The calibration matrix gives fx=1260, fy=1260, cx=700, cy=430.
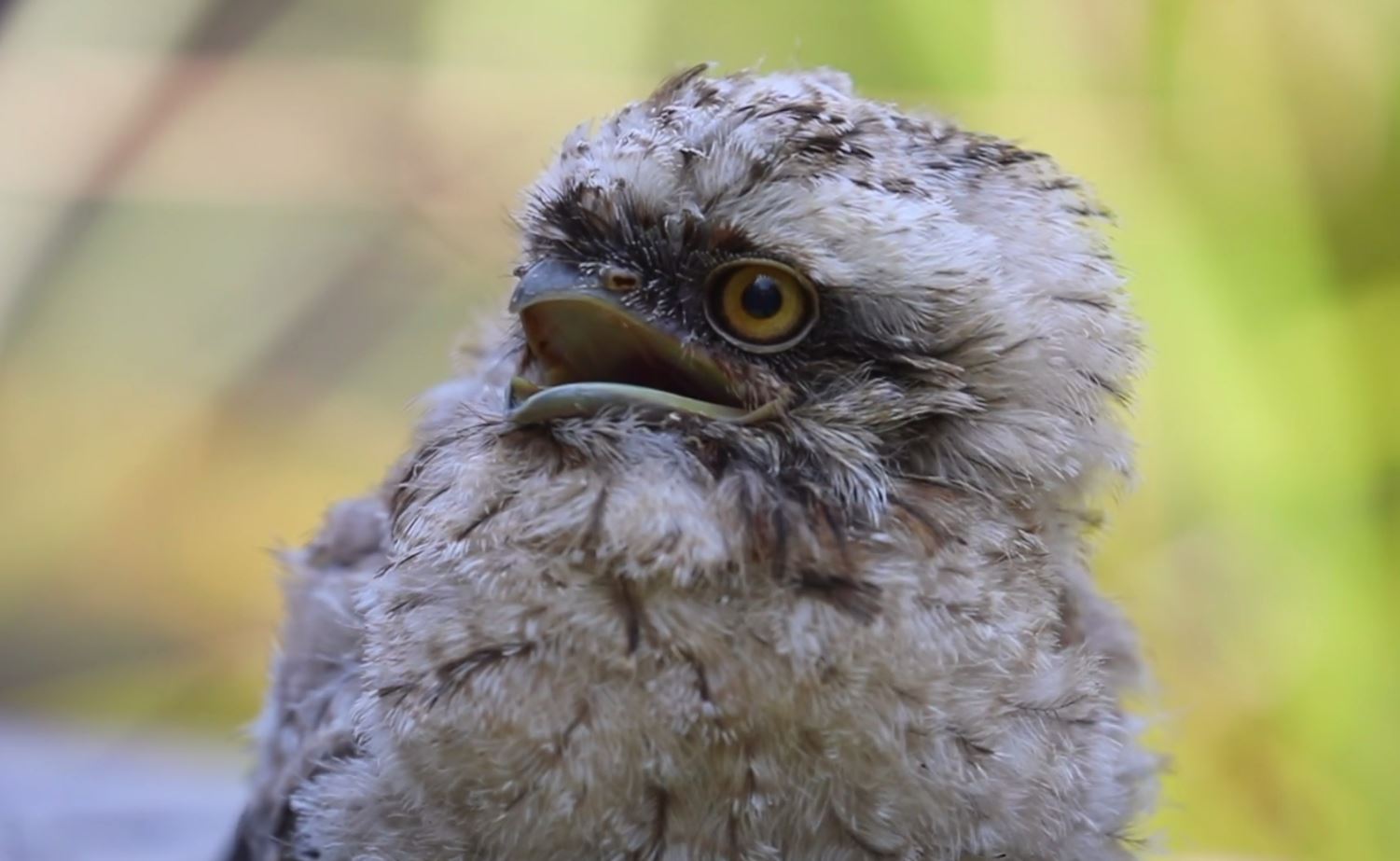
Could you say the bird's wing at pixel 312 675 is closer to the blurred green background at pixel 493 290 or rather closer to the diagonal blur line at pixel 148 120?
the blurred green background at pixel 493 290

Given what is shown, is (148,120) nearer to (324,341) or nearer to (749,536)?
(324,341)

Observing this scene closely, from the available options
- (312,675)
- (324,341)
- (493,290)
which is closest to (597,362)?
(312,675)

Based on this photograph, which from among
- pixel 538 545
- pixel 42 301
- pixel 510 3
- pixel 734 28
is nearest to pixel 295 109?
pixel 510 3

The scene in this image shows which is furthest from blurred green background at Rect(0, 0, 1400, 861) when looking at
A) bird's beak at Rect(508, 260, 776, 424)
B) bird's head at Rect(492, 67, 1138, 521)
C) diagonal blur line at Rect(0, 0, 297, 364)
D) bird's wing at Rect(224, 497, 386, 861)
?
bird's beak at Rect(508, 260, 776, 424)

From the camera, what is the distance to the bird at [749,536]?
2.04 ft

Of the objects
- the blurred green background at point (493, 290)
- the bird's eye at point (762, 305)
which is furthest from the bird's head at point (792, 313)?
the blurred green background at point (493, 290)

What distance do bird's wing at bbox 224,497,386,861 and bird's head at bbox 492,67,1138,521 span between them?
0.96 ft

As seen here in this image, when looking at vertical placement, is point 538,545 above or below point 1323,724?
above

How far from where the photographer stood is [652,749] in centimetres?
63

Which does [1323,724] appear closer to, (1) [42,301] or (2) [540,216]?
(2) [540,216]

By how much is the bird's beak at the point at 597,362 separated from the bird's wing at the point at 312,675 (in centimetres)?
26

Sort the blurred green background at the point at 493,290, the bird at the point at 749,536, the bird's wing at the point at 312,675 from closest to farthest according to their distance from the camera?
1. the bird at the point at 749,536
2. the bird's wing at the point at 312,675
3. the blurred green background at the point at 493,290

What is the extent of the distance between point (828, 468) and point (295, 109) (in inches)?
61.4

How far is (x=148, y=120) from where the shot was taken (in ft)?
6.28
